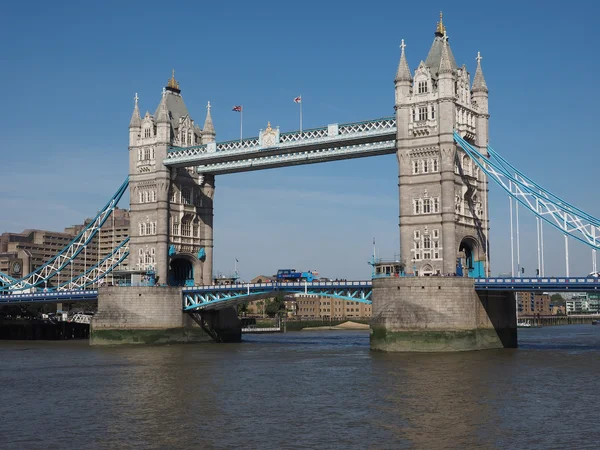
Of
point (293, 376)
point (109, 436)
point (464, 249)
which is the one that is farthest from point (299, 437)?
point (464, 249)

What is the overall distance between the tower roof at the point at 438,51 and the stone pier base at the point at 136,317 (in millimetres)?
34146

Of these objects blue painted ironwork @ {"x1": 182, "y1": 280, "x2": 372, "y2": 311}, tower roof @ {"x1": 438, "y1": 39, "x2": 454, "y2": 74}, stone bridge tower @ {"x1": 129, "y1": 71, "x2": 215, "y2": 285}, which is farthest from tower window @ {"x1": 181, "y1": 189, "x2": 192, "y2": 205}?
tower roof @ {"x1": 438, "y1": 39, "x2": 454, "y2": 74}

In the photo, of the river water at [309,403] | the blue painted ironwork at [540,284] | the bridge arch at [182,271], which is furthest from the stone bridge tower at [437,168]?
the bridge arch at [182,271]

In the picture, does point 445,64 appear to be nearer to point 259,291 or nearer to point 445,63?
point 445,63

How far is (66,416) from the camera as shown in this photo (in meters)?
36.7

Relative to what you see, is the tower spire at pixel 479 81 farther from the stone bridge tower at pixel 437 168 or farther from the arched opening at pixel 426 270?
the arched opening at pixel 426 270

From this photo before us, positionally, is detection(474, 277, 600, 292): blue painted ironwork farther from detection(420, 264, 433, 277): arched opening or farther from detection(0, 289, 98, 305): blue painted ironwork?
detection(0, 289, 98, 305): blue painted ironwork

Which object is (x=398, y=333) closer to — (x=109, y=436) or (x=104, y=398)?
(x=104, y=398)

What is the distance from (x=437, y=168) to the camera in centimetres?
7162

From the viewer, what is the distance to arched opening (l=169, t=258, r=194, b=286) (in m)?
93.4

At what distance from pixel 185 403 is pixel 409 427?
39.3 ft

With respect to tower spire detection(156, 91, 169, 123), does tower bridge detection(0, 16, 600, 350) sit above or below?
below

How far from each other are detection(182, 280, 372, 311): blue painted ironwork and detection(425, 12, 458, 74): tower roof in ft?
66.1

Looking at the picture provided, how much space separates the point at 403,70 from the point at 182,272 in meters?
35.5
